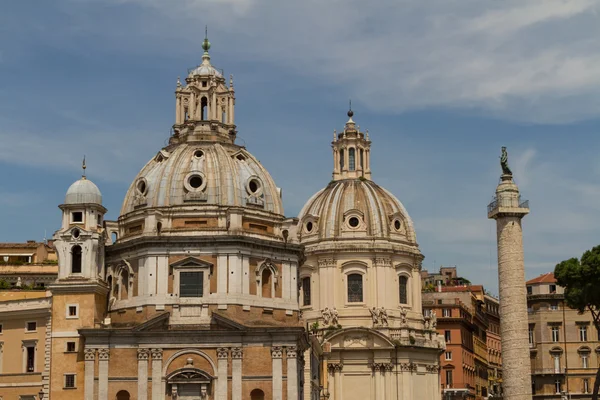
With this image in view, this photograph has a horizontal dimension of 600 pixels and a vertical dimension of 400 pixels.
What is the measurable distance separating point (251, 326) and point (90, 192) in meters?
13.7

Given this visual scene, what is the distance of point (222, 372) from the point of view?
232ft

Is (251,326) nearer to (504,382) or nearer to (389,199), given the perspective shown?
(504,382)

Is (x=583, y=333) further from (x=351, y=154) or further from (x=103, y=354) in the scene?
(x=103, y=354)

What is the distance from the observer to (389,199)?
104625 millimetres

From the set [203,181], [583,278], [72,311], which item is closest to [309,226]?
[583,278]

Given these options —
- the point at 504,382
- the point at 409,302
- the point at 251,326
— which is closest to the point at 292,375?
the point at 251,326

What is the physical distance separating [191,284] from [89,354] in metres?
7.31

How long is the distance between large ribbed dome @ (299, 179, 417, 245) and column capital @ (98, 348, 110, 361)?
34088 millimetres

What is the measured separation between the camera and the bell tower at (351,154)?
352ft

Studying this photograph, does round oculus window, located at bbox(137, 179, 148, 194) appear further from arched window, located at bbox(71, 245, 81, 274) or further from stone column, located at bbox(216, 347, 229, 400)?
stone column, located at bbox(216, 347, 229, 400)

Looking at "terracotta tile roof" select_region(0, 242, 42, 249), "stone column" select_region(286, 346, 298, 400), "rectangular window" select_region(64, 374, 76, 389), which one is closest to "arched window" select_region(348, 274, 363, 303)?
"terracotta tile roof" select_region(0, 242, 42, 249)

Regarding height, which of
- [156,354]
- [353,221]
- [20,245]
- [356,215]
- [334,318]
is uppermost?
[356,215]

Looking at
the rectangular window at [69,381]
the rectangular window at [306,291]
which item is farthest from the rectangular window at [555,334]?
the rectangular window at [69,381]

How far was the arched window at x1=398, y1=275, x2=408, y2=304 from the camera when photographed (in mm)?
101125
